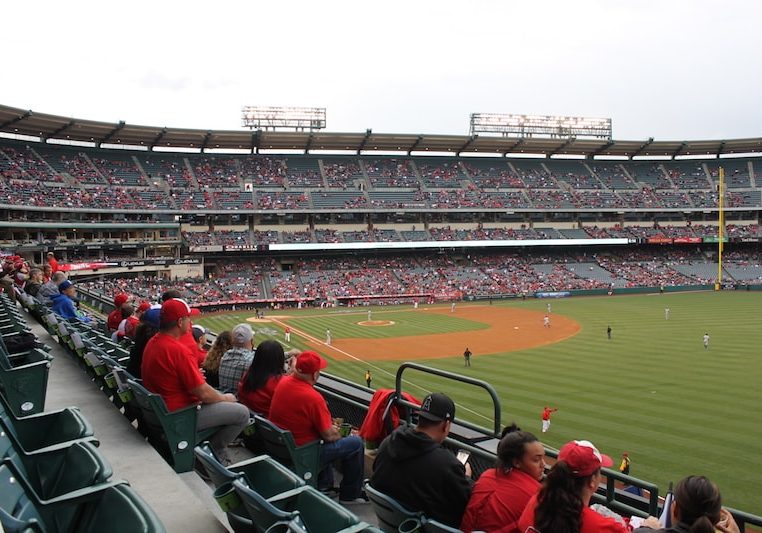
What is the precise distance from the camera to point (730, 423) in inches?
705

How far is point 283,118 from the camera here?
7269cm

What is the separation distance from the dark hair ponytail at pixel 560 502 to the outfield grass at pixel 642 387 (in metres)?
11.5

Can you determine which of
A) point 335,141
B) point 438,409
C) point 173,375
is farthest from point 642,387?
point 335,141

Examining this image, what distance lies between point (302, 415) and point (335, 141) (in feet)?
223

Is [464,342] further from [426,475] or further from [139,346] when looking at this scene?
[426,475]

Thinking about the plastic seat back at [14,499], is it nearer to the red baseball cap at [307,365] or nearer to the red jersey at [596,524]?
the red baseball cap at [307,365]

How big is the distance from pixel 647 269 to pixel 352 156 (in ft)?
132

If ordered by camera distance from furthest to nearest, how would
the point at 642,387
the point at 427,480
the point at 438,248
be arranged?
the point at 438,248, the point at 642,387, the point at 427,480

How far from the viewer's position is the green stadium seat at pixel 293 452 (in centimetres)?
512

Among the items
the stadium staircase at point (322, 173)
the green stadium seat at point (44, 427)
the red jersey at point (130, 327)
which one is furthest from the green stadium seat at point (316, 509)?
the stadium staircase at point (322, 173)

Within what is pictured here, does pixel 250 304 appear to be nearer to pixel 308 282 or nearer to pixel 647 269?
pixel 308 282

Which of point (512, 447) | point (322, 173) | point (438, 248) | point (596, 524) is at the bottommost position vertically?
point (596, 524)

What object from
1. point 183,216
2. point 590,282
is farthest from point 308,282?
point 590,282

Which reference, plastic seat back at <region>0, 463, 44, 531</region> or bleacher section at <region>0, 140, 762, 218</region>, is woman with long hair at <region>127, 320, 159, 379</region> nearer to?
plastic seat back at <region>0, 463, 44, 531</region>
